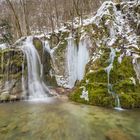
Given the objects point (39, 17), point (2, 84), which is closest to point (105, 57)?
point (2, 84)

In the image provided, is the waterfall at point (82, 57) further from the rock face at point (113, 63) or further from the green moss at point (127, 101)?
the green moss at point (127, 101)

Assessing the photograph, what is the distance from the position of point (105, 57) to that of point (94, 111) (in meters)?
2.96

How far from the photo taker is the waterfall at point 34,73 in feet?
37.0

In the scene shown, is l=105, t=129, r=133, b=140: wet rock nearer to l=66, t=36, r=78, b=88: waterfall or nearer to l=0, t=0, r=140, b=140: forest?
l=0, t=0, r=140, b=140: forest

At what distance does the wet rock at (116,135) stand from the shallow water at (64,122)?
10 cm

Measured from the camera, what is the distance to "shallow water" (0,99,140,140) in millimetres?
5668

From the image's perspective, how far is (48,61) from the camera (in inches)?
512

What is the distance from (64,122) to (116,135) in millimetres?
1754

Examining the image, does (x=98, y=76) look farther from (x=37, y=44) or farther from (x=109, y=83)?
(x=37, y=44)

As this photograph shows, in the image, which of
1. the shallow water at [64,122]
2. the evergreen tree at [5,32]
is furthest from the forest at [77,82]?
the evergreen tree at [5,32]

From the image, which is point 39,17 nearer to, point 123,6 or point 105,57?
point 123,6

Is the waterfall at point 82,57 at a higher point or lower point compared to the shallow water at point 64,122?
higher

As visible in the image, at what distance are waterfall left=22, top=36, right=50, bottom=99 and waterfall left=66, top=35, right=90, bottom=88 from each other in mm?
1450

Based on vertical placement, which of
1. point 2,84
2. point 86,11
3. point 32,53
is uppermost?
point 86,11
